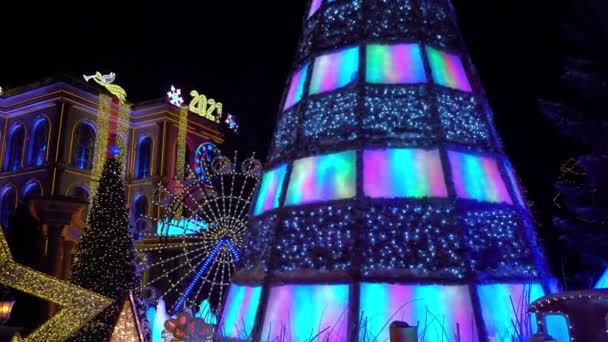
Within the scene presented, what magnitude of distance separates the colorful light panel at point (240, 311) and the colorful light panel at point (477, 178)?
2.09 metres

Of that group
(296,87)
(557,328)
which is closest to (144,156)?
(296,87)

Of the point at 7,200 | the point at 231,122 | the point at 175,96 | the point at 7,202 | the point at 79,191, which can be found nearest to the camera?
the point at 79,191

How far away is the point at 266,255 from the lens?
4.64 m

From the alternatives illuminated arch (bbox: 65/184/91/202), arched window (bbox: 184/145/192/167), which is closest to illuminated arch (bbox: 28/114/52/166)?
illuminated arch (bbox: 65/184/91/202)

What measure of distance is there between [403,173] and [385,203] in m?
0.37

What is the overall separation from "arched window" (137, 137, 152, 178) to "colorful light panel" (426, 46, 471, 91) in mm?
27360

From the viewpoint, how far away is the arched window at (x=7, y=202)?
28094 millimetres

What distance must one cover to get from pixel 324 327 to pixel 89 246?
5.38 meters

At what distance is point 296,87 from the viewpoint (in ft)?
18.4

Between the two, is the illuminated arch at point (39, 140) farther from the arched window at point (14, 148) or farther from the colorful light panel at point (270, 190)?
the colorful light panel at point (270, 190)

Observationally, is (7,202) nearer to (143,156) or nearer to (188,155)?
(143,156)

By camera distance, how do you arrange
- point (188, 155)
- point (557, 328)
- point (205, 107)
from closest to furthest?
point (557, 328)
point (188, 155)
point (205, 107)

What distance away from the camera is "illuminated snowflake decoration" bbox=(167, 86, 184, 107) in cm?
3066

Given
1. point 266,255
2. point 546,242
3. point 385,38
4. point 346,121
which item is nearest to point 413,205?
point 346,121
